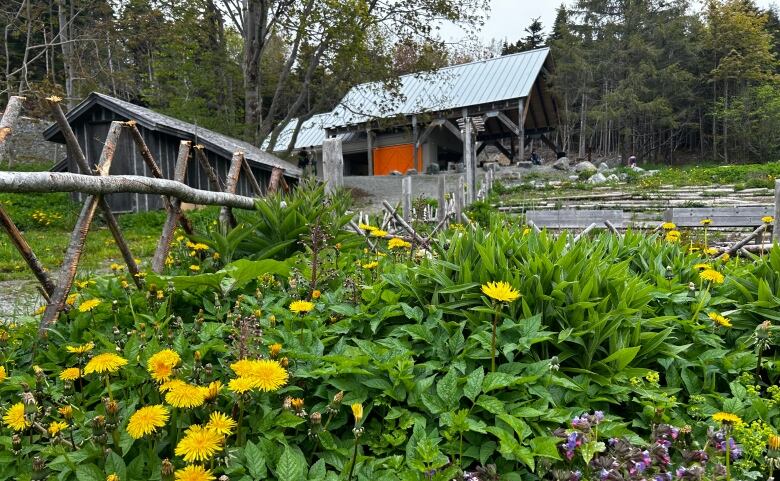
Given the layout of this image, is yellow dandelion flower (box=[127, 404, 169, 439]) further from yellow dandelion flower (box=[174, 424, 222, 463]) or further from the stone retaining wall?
the stone retaining wall

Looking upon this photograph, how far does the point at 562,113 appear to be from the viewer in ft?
125

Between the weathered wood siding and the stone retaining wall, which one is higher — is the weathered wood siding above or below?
below

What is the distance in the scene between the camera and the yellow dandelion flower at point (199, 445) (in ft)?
3.59

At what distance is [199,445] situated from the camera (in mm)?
1112

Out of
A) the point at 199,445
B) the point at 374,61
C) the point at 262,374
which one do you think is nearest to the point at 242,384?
the point at 262,374

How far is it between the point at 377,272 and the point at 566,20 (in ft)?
146

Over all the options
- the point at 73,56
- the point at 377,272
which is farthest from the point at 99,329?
the point at 73,56

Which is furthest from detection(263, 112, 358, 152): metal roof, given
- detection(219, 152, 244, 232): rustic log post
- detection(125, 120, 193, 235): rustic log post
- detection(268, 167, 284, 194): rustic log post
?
detection(125, 120, 193, 235): rustic log post

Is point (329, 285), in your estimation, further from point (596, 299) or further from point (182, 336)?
point (596, 299)

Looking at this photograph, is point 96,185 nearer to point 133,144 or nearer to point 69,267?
point 69,267

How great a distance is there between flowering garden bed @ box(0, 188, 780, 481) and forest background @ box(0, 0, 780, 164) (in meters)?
13.2

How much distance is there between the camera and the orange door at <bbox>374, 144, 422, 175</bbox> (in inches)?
1034

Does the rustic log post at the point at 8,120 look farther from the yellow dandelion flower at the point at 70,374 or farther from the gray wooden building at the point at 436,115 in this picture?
the gray wooden building at the point at 436,115

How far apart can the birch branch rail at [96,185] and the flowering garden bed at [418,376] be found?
1.71 ft
